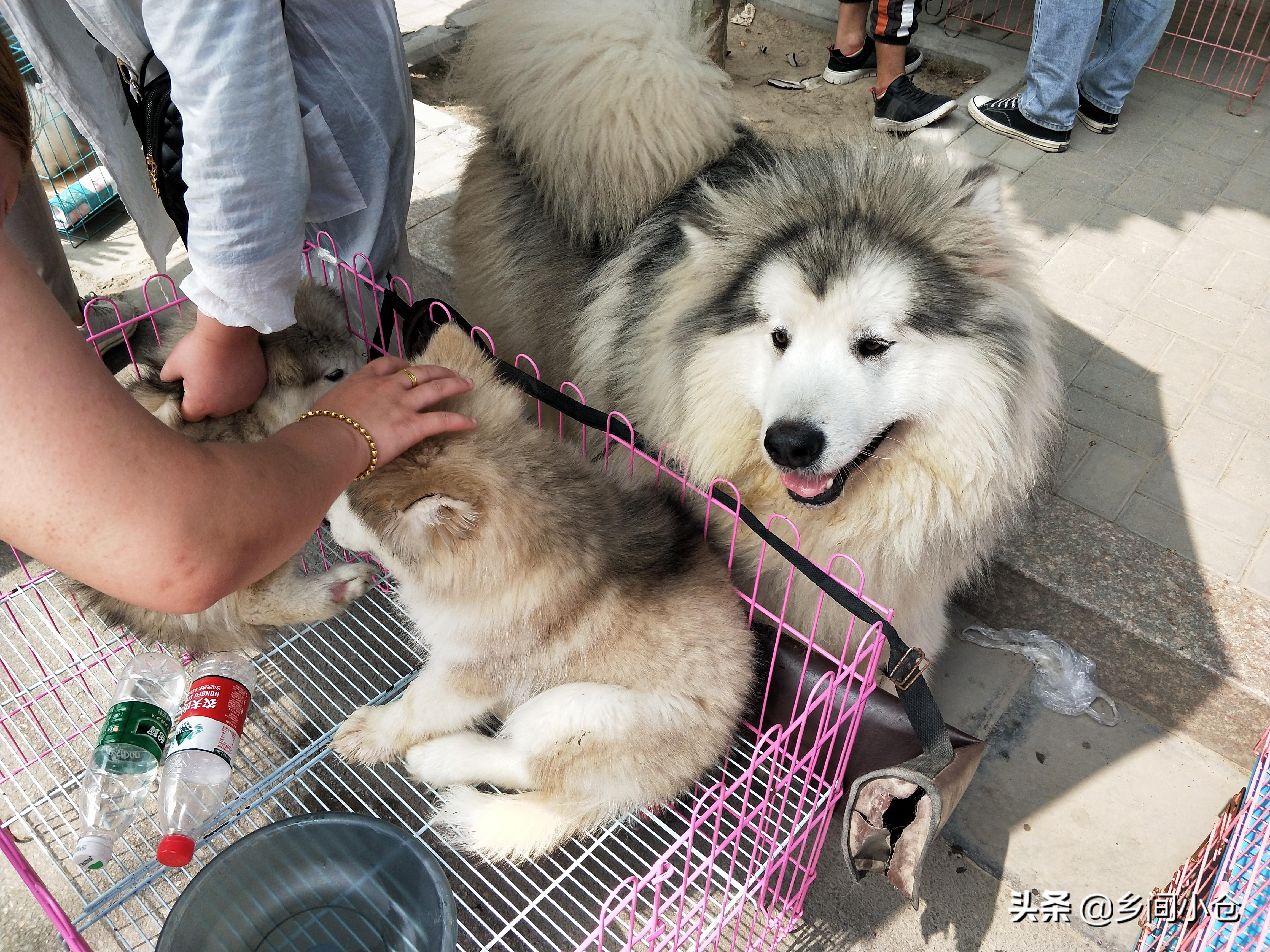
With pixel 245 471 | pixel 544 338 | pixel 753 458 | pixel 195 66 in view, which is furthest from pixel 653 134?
pixel 245 471

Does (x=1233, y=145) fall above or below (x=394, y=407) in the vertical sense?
below

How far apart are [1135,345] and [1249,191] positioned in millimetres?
1332

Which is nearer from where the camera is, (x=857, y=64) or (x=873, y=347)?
(x=873, y=347)

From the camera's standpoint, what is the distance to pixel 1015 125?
3.74 m

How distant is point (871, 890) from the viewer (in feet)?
6.05

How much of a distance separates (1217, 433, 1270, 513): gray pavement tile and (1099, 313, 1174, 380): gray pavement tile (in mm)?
365

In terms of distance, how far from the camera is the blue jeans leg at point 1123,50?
143 inches

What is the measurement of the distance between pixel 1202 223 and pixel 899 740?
286 cm

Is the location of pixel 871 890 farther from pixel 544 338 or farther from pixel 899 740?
pixel 544 338

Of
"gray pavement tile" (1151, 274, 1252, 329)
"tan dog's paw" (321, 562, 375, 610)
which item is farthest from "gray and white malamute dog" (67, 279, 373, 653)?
"gray pavement tile" (1151, 274, 1252, 329)

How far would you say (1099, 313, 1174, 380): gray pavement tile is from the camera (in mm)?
2762

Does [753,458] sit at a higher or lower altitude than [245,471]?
lower

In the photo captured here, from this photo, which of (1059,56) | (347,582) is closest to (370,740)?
(347,582)

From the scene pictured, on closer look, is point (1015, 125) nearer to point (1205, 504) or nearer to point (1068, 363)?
point (1068, 363)
